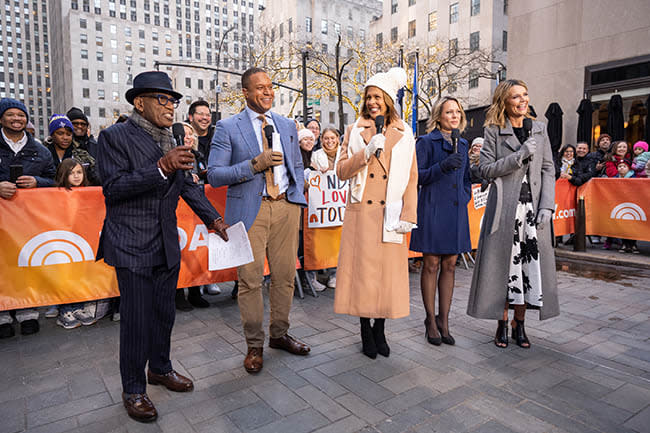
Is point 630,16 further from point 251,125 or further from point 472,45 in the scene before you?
point 472,45

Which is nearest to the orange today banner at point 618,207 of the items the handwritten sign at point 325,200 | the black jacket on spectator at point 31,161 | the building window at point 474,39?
the handwritten sign at point 325,200

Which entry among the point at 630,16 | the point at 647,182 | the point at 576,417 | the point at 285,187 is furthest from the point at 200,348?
the point at 630,16

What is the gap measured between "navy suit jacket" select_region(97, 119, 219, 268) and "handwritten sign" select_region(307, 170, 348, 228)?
133 inches

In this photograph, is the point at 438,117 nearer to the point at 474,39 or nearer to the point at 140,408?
the point at 140,408

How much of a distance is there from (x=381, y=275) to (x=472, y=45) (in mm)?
41003

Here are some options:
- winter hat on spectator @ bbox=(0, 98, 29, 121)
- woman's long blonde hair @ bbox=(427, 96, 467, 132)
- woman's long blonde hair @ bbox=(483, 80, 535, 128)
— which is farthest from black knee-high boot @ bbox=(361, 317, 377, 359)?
winter hat on spectator @ bbox=(0, 98, 29, 121)

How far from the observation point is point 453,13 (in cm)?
4197

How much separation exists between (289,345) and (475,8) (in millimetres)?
43120

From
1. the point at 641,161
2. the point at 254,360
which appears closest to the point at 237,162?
the point at 254,360

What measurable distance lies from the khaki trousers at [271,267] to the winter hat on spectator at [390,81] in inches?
49.6

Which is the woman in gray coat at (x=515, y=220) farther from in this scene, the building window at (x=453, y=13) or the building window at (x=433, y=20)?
the building window at (x=433, y=20)

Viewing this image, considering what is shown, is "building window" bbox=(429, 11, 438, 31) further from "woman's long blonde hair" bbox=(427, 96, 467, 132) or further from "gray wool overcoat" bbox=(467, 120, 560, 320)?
"gray wool overcoat" bbox=(467, 120, 560, 320)

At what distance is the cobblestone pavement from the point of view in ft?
9.50

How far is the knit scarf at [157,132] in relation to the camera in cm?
294
